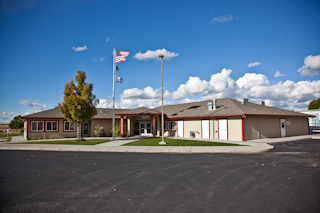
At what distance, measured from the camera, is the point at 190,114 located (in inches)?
1094

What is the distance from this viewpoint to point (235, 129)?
22734 mm

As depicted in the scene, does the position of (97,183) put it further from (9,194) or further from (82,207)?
(9,194)

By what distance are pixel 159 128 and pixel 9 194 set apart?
24953mm

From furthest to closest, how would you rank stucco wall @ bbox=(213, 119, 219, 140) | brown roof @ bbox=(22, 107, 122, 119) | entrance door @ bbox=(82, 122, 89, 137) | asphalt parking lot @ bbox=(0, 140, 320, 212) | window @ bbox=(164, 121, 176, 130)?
entrance door @ bbox=(82, 122, 89, 137)
window @ bbox=(164, 121, 176, 130)
brown roof @ bbox=(22, 107, 122, 119)
stucco wall @ bbox=(213, 119, 219, 140)
asphalt parking lot @ bbox=(0, 140, 320, 212)

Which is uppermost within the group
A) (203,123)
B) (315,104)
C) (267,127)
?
(315,104)

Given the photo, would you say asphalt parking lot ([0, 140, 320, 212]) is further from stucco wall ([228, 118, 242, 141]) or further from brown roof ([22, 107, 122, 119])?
brown roof ([22, 107, 122, 119])

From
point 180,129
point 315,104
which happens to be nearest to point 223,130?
point 180,129

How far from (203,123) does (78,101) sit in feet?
49.0

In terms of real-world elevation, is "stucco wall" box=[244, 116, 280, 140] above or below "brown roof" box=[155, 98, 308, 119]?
below

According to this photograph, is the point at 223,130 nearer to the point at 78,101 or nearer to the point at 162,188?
the point at 78,101

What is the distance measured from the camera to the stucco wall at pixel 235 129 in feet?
72.9

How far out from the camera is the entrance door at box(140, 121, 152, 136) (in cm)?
3041

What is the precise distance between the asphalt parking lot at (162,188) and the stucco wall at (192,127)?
16.7m

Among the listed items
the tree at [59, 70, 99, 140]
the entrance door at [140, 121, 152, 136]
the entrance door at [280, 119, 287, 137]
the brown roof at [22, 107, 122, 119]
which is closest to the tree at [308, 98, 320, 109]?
the entrance door at [280, 119, 287, 137]
